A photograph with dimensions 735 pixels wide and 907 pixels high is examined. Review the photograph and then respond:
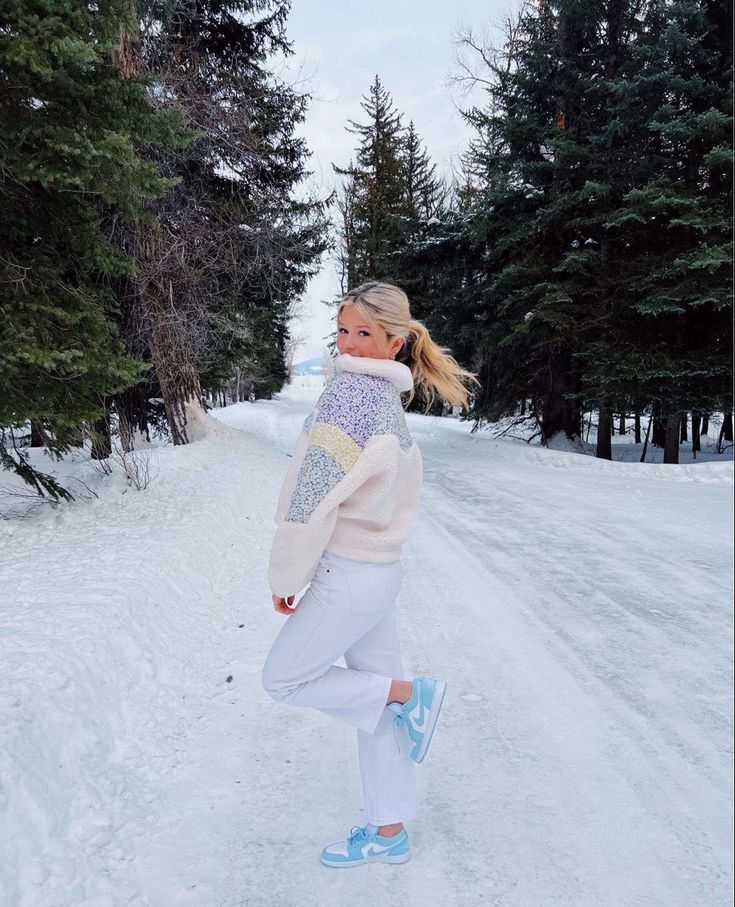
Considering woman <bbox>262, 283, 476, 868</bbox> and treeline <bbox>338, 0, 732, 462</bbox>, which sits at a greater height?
treeline <bbox>338, 0, 732, 462</bbox>

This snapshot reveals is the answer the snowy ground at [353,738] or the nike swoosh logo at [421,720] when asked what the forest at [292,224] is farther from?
the nike swoosh logo at [421,720]

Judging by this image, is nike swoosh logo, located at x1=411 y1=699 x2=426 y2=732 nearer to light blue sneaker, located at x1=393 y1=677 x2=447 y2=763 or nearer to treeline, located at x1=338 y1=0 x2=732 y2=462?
light blue sneaker, located at x1=393 y1=677 x2=447 y2=763

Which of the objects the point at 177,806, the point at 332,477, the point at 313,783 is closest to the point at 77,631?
the point at 177,806

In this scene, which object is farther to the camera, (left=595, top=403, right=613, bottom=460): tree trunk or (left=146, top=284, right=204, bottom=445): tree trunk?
(left=595, top=403, right=613, bottom=460): tree trunk

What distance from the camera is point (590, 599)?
175 inches

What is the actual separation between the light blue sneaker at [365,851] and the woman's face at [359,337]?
177 centimetres

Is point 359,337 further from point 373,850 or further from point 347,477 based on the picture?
point 373,850

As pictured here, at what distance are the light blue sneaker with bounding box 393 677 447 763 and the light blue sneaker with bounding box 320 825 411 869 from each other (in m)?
0.31

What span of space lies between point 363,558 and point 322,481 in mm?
320

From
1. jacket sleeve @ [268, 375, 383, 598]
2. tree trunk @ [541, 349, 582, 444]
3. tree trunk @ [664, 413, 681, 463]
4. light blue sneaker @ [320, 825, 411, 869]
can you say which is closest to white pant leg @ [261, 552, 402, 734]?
jacket sleeve @ [268, 375, 383, 598]

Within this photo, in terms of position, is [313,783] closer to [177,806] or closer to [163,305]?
[177,806]

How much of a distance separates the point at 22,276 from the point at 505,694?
527 centimetres

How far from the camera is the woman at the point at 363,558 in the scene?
185 centimetres

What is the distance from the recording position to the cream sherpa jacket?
5.99 feet
